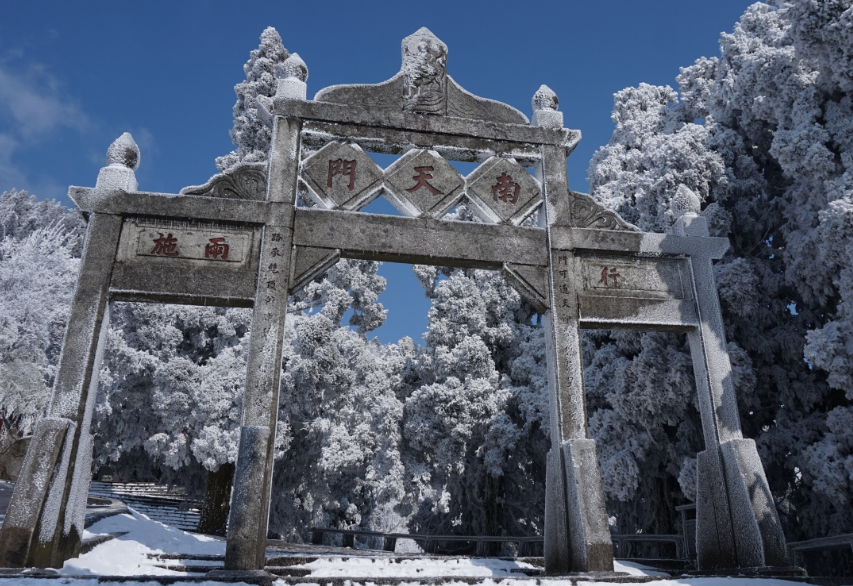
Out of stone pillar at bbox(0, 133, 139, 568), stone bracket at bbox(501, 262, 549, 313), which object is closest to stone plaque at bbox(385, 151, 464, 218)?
stone bracket at bbox(501, 262, 549, 313)

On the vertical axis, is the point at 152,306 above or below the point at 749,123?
below

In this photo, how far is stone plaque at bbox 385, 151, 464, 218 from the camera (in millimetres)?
7441

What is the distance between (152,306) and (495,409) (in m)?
9.46

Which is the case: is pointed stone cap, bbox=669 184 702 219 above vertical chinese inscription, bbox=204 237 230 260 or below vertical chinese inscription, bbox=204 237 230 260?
above

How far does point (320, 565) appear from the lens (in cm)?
685

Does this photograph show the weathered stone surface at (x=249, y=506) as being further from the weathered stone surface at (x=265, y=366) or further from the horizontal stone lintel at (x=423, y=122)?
the horizontal stone lintel at (x=423, y=122)

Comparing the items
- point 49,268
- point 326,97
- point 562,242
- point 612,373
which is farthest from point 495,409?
point 49,268

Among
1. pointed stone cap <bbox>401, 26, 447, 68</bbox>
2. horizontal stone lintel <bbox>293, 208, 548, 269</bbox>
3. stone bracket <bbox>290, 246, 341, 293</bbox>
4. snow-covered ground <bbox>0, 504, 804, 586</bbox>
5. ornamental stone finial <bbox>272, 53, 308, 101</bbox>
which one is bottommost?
snow-covered ground <bbox>0, 504, 804, 586</bbox>

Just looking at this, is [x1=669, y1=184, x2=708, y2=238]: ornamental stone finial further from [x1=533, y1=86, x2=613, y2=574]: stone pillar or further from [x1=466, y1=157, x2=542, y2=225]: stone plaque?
[x1=466, y1=157, x2=542, y2=225]: stone plaque

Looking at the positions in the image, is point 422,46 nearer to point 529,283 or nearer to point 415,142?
point 415,142

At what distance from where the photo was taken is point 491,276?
18.9 meters

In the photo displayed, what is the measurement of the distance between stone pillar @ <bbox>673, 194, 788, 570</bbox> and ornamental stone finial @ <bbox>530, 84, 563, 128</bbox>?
247 centimetres

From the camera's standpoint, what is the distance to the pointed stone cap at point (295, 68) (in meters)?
7.78

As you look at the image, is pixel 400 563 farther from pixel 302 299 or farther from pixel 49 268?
pixel 49 268
